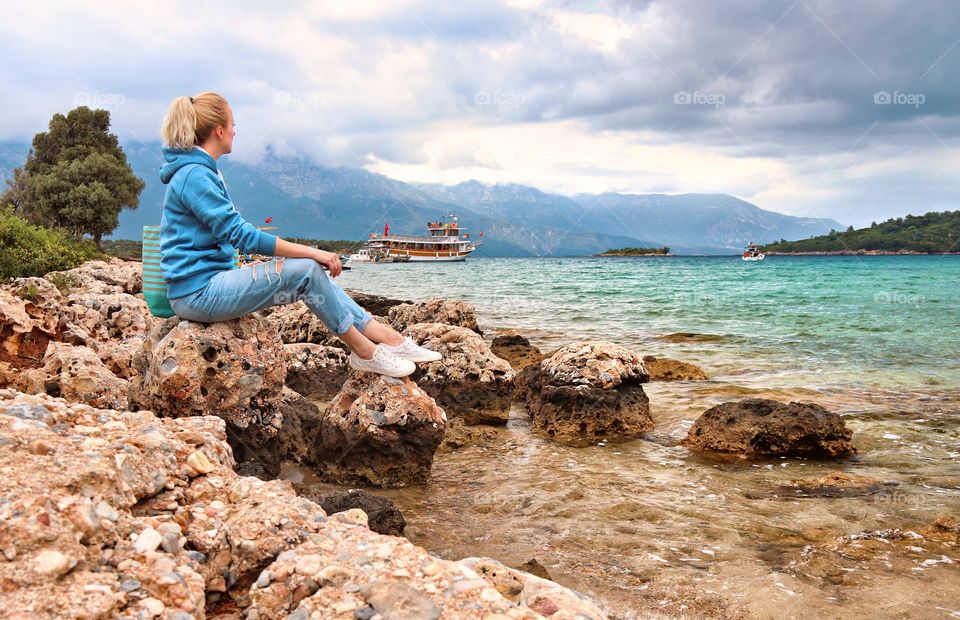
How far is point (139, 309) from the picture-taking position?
10.1 m

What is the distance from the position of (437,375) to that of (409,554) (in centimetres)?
666

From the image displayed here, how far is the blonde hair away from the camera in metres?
5.48

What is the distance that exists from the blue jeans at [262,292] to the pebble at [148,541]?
108 inches

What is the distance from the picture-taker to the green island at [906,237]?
104m

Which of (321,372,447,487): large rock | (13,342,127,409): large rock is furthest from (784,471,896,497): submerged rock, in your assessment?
(13,342,127,409): large rock

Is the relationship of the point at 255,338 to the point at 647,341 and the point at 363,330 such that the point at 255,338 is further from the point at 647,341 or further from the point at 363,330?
the point at 647,341

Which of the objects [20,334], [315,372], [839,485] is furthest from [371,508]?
[20,334]

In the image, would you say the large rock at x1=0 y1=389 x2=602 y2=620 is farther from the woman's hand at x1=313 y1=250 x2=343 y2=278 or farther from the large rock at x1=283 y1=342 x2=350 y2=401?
the large rock at x1=283 y1=342 x2=350 y2=401

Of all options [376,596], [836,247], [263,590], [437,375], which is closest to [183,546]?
[263,590]

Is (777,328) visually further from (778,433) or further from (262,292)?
(262,292)

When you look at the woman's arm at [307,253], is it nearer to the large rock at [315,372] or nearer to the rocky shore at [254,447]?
the rocky shore at [254,447]

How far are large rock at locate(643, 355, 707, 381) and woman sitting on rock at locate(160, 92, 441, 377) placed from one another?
876 cm

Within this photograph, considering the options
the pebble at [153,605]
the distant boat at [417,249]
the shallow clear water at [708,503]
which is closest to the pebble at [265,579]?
the pebble at [153,605]

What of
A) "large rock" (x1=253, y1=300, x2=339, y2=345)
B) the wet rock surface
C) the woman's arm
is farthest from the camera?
"large rock" (x1=253, y1=300, x2=339, y2=345)
